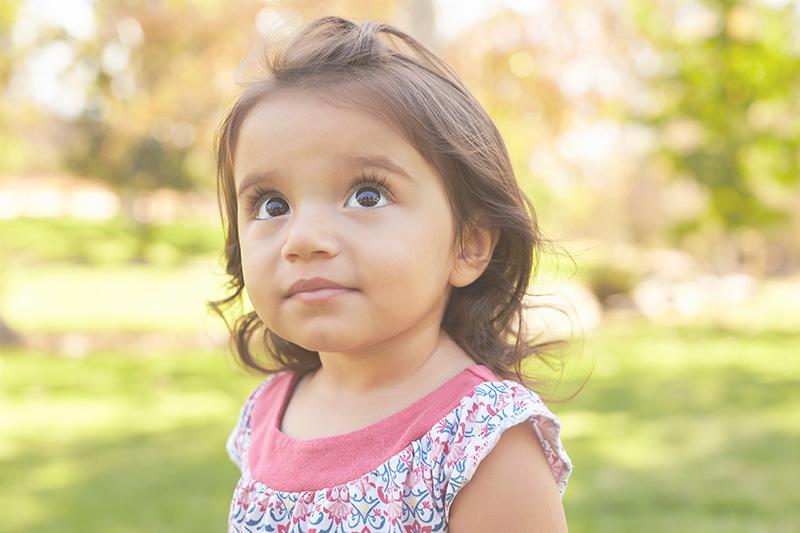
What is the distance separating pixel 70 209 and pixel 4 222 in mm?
4587

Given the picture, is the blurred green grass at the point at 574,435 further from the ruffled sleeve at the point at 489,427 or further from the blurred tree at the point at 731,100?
the blurred tree at the point at 731,100

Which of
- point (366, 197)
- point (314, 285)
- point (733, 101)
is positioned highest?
point (733, 101)

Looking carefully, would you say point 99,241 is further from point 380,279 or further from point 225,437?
point 380,279

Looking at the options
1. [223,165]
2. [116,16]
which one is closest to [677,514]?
[223,165]

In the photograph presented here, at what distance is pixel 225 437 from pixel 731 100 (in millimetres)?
10114

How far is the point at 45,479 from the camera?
15.3 ft

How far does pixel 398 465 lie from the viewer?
149cm

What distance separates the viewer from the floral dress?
4.82 ft

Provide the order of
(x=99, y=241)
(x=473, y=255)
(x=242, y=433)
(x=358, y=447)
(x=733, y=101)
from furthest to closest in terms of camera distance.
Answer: (x=99, y=241) → (x=733, y=101) → (x=242, y=433) → (x=473, y=255) → (x=358, y=447)

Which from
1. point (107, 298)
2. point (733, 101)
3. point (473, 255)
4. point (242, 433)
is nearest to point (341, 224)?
point (473, 255)

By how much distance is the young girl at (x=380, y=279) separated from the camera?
147 centimetres

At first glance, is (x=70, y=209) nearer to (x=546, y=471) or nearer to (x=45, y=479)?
(x=45, y=479)

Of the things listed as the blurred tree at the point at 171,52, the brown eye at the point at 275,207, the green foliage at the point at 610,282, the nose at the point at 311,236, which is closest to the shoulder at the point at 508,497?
the nose at the point at 311,236

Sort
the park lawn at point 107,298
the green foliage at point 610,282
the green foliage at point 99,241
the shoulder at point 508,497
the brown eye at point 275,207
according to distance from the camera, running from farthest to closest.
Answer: the green foliage at point 99,241 → the green foliage at point 610,282 → the park lawn at point 107,298 → the brown eye at point 275,207 → the shoulder at point 508,497
